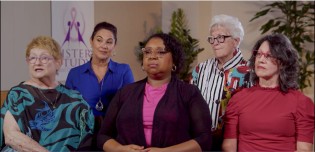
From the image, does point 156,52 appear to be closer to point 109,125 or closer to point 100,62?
point 109,125

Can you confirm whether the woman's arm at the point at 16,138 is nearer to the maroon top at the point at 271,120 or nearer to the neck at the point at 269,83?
the maroon top at the point at 271,120

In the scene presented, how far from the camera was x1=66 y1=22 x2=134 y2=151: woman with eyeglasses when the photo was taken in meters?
2.27

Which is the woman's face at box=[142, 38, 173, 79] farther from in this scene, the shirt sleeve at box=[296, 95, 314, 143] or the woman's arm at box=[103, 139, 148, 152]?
Result: the shirt sleeve at box=[296, 95, 314, 143]

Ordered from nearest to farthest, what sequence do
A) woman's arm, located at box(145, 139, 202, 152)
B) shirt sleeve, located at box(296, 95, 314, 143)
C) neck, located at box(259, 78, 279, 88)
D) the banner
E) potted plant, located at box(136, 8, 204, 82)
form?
woman's arm, located at box(145, 139, 202, 152) → shirt sleeve, located at box(296, 95, 314, 143) → neck, located at box(259, 78, 279, 88) → the banner → potted plant, located at box(136, 8, 204, 82)

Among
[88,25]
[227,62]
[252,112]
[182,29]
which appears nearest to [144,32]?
[182,29]

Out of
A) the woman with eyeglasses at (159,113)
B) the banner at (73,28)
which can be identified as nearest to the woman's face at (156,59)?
the woman with eyeglasses at (159,113)

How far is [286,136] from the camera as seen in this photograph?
1.87 metres

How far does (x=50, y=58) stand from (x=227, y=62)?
96 centimetres

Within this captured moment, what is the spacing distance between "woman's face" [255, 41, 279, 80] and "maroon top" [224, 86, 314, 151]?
0.08 m

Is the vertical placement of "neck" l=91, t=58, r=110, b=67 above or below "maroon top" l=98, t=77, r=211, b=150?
above

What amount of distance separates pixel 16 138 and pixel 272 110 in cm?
121

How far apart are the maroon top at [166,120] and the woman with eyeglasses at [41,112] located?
18 centimetres

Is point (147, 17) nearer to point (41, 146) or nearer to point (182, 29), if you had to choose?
point (182, 29)

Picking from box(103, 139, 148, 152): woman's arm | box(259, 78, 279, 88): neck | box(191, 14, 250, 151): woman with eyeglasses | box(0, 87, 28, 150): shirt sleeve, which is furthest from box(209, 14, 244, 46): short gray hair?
box(0, 87, 28, 150): shirt sleeve
